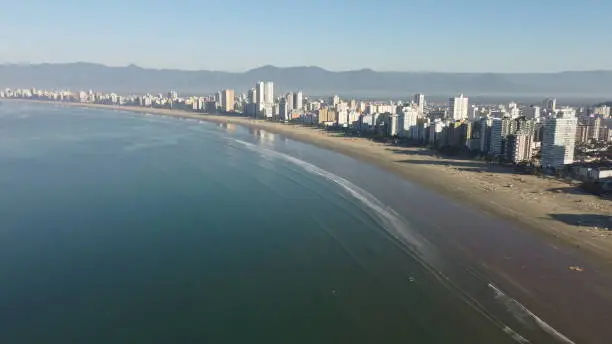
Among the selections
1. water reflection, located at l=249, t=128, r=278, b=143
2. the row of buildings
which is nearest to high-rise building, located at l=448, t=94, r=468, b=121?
the row of buildings

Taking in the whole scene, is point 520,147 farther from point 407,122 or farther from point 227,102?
point 227,102

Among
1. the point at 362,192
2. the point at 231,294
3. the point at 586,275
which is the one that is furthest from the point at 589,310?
the point at 362,192

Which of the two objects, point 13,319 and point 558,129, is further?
point 558,129

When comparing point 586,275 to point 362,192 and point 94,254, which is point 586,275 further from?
point 94,254

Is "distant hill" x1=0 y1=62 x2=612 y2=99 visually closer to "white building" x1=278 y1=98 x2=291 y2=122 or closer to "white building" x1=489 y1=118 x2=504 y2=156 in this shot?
"white building" x1=278 y1=98 x2=291 y2=122

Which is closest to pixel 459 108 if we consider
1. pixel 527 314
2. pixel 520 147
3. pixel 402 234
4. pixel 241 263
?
pixel 520 147

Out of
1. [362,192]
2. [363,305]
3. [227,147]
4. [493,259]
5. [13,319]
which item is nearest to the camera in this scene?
[13,319]
